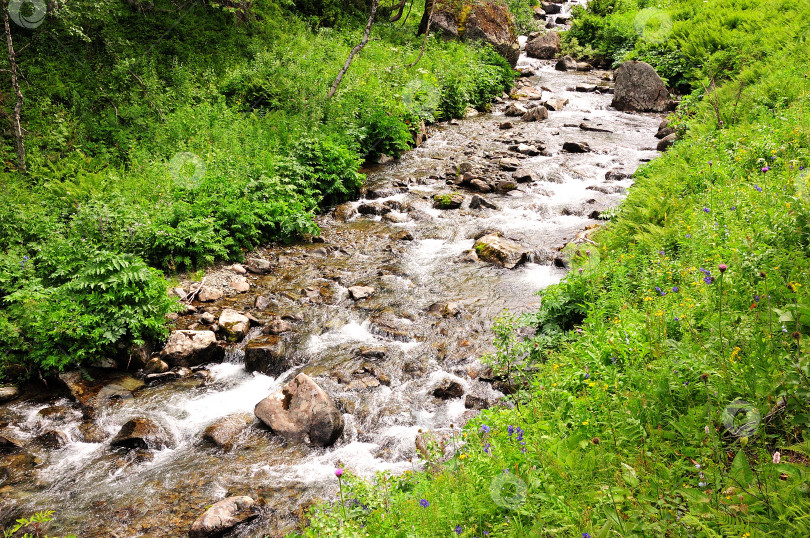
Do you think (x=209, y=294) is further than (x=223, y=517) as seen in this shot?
Yes

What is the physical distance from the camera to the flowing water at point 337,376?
5.36 m

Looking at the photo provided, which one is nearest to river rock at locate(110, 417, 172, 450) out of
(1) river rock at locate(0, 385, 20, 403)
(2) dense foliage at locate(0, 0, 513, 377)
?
(2) dense foliage at locate(0, 0, 513, 377)

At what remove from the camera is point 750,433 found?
104 inches

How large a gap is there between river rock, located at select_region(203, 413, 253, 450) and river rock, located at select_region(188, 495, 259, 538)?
113 cm

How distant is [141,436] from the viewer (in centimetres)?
608

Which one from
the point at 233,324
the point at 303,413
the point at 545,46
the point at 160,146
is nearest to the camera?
the point at 303,413

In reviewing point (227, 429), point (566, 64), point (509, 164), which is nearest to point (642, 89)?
point (566, 64)

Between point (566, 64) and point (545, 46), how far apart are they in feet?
11.0

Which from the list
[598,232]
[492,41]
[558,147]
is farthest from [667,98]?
[598,232]

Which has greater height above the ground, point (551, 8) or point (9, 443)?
point (551, 8)

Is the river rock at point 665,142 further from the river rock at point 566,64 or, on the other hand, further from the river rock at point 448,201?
the river rock at point 566,64

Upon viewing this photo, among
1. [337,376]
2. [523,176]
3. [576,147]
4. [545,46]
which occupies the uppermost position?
[545,46]

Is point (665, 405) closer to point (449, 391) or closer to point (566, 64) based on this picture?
point (449, 391)

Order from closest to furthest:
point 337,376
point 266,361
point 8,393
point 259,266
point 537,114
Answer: point 8,393, point 337,376, point 266,361, point 259,266, point 537,114
